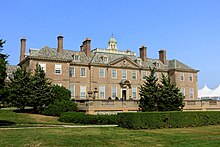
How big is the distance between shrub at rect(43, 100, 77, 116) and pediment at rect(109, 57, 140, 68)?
15009mm

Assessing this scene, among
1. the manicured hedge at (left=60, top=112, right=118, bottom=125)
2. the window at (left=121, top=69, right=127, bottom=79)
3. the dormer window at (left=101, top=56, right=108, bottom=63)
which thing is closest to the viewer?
the manicured hedge at (left=60, top=112, right=118, bottom=125)

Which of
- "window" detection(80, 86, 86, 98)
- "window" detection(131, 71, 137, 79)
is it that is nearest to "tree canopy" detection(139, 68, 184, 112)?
"window" detection(80, 86, 86, 98)

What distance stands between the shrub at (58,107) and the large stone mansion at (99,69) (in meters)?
7.67

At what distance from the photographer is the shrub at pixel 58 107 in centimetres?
2917

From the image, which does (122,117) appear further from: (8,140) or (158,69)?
(158,69)

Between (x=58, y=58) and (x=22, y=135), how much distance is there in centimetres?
2526

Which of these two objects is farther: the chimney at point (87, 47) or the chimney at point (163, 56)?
the chimney at point (163, 56)

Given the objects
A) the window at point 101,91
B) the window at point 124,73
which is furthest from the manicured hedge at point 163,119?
the window at point 124,73

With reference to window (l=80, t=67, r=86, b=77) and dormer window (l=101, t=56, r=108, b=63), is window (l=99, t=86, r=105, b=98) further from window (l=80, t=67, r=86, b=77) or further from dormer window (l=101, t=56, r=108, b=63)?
dormer window (l=101, t=56, r=108, b=63)

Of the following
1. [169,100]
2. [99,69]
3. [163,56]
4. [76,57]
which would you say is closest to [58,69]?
[76,57]

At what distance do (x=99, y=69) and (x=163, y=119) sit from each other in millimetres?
23615

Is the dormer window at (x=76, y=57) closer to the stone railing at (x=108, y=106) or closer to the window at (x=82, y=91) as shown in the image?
the window at (x=82, y=91)

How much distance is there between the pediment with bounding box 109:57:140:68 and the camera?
44.0 m

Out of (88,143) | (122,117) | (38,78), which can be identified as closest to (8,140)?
(88,143)
